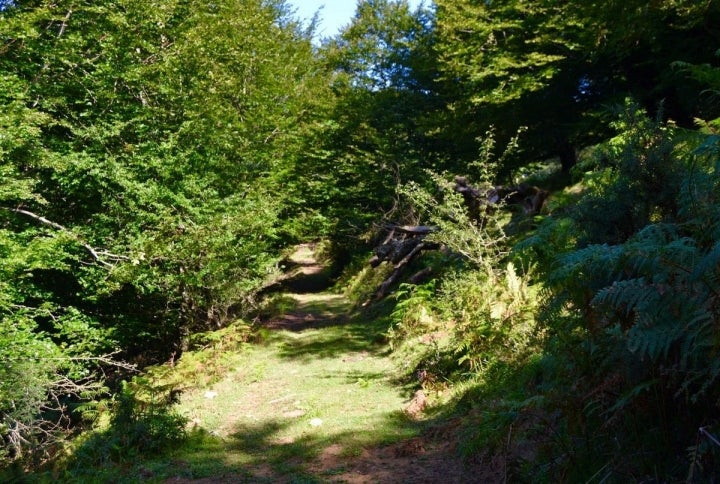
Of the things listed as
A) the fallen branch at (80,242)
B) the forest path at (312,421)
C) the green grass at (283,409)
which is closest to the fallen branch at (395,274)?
the green grass at (283,409)

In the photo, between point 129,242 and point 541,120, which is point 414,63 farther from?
point 129,242

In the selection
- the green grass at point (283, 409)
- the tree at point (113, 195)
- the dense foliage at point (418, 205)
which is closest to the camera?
the dense foliage at point (418, 205)

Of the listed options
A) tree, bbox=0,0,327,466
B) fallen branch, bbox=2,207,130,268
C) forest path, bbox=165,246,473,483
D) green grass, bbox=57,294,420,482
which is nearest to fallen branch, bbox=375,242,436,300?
green grass, bbox=57,294,420,482

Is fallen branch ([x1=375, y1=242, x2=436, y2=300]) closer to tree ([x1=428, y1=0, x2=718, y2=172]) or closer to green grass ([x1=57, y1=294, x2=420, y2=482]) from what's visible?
green grass ([x1=57, y1=294, x2=420, y2=482])

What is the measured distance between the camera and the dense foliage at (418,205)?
2984 millimetres

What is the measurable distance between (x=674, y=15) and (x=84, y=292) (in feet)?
43.3

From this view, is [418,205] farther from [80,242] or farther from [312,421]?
[80,242]

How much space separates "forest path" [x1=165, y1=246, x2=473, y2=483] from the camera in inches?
203

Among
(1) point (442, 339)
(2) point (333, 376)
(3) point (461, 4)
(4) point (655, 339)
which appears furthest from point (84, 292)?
(3) point (461, 4)

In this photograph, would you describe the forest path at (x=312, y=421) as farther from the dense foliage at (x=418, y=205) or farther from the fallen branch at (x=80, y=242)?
the fallen branch at (x=80, y=242)

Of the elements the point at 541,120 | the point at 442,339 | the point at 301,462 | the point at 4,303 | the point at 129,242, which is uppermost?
the point at 541,120

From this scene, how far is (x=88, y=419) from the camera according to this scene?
926cm

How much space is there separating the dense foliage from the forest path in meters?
0.67

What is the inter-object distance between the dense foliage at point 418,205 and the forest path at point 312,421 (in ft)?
2.20
